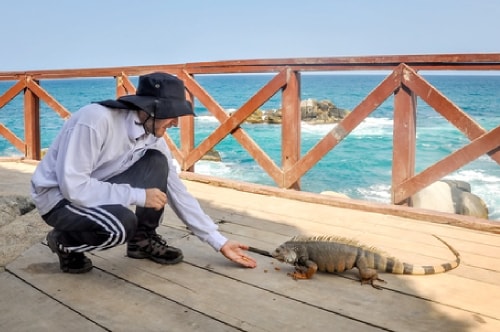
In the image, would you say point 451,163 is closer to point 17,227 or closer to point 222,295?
point 222,295

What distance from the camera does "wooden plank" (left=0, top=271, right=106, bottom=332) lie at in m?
2.21

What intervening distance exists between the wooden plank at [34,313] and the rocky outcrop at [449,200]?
793cm

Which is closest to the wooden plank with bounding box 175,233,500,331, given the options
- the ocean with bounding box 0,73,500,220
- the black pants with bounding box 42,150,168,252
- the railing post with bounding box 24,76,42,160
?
the black pants with bounding box 42,150,168,252

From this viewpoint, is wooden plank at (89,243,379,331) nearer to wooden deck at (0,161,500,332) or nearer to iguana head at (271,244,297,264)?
wooden deck at (0,161,500,332)

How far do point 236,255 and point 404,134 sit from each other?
2098 mm

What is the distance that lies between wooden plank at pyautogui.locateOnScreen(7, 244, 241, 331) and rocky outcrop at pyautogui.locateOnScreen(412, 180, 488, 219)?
7606mm

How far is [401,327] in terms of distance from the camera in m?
2.20

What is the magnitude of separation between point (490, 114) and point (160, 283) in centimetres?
5031

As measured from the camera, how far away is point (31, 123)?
7070 mm

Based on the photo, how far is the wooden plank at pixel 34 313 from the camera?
2211 millimetres

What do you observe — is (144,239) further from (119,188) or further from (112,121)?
(112,121)

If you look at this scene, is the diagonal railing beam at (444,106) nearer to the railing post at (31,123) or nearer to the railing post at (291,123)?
the railing post at (291,123)

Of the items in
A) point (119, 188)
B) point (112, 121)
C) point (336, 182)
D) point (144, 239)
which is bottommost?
point (336, 182)

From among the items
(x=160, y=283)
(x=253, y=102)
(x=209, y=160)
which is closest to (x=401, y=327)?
(x=160, y=283)
